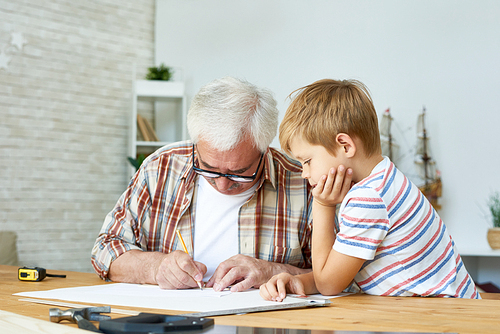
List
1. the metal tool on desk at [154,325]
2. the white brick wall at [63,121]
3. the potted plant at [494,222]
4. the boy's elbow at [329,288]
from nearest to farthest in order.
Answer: the metal tool on desk at [154,325] → the boy's elbow at [329,288] → the potted plant at [494,222] → the white brick wall at [63,121]

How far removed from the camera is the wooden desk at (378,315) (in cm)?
79

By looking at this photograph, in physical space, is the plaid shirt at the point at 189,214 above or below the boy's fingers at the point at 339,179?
below

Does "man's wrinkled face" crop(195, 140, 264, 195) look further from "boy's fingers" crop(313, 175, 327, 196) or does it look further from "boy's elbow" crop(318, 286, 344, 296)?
"boy's elbow" crop(318, 286, 344, 296)

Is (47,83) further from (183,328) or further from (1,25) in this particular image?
(183,328)

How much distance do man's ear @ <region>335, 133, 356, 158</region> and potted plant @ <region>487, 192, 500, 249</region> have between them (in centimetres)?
238

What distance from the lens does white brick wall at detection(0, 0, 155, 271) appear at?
389cm

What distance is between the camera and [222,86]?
1.50 m

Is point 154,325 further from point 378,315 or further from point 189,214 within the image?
point 189,214

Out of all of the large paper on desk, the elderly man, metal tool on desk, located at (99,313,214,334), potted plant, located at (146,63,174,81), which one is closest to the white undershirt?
the elderly man

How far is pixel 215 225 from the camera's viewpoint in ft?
5.32

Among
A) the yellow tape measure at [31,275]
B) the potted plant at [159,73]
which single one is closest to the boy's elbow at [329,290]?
the yellow tape measure at [31,275]

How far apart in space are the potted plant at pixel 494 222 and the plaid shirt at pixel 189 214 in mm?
2018

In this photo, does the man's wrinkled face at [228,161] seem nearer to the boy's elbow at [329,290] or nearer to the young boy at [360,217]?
the young boy at [360,217]

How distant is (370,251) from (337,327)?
0.31m
